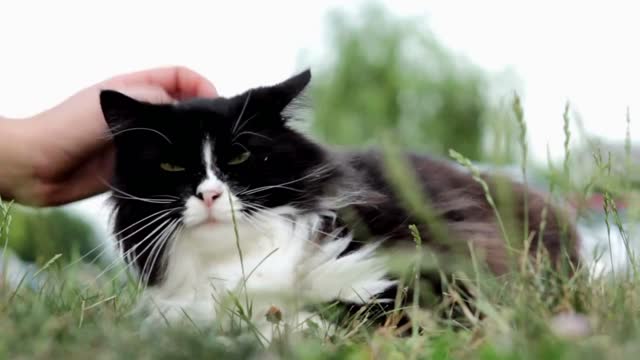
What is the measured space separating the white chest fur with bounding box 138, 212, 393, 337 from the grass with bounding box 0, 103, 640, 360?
0.55 feet

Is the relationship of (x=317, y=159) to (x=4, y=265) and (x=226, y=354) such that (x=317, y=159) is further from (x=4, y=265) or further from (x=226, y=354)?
(x=226, y=354)

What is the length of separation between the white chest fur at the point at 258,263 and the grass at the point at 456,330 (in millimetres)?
168

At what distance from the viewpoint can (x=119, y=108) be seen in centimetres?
229

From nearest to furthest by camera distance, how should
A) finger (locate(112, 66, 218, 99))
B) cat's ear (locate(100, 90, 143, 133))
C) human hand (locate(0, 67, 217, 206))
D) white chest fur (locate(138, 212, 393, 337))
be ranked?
white chest fur (locate(138, 212, 393, 337)), cat's ear (locate(100, 90, 143, 133)), human hand (locate(0, 67, 217, 206)), finger (locate(112, 66, 218, 99))

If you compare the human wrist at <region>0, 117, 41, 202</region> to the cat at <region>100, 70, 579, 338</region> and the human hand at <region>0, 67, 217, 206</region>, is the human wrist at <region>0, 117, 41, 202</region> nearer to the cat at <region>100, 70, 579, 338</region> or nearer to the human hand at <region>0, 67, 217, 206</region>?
the human hand at <region>0, 67, 217, 206</region>

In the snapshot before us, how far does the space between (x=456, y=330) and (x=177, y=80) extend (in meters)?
1.52

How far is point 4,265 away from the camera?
1829 millimetres

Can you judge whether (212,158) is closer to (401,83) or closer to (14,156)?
(14,156)

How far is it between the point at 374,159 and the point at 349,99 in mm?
11243

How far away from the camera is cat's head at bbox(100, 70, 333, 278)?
7.09 ft

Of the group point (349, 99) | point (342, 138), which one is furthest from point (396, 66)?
point (342, 138)

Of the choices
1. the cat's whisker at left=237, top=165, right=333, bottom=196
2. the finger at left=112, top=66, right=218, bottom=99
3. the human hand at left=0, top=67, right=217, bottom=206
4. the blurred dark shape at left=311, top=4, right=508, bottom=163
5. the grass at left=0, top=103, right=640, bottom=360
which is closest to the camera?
the grass at left=0, top=103, right=640, bottom=360

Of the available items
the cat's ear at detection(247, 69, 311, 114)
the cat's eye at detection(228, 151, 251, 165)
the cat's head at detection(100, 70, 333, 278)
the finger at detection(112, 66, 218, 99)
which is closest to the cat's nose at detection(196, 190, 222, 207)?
the cat's head at detection(100, 70, 333, 278)

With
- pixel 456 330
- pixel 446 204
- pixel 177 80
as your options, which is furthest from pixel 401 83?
pixel 456 330
